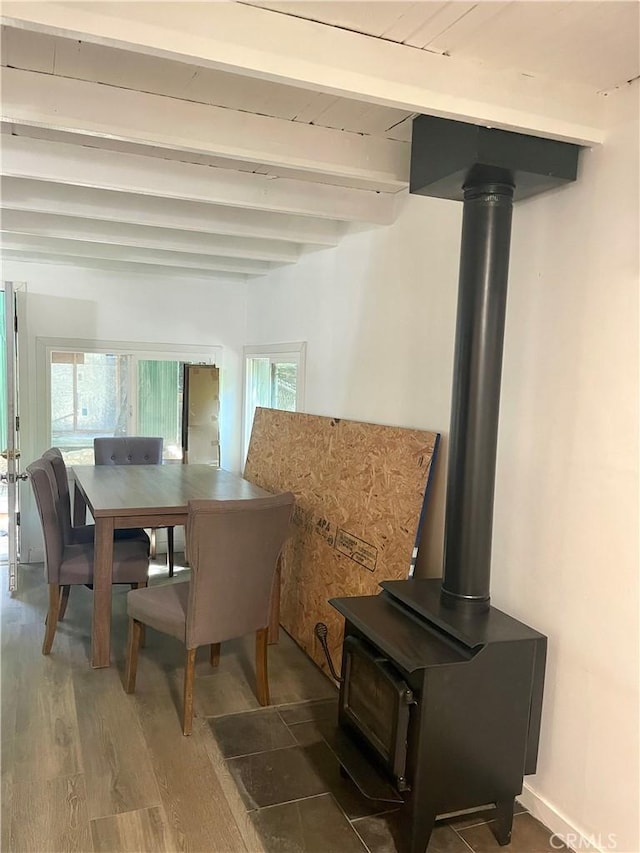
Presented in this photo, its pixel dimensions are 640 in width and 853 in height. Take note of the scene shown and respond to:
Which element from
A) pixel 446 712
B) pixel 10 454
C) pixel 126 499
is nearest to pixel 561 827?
pixel 446 712

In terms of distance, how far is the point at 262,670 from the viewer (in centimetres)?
303

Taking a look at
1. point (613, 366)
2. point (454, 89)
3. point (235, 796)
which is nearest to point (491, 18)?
point (454, 89)

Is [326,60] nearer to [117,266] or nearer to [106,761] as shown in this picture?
[106,761]

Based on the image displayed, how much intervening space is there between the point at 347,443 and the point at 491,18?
7.28 feet

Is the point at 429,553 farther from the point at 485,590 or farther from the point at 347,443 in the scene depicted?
the point at 347,443

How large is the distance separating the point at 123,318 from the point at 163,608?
312cm

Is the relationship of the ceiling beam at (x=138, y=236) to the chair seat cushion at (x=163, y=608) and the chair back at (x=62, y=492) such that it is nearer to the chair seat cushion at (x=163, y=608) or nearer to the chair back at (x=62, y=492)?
the chair back at (x=62, y=492)

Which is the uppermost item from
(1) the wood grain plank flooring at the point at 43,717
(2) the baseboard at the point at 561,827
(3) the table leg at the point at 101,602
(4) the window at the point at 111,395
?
(4) the window at the point at 111,395

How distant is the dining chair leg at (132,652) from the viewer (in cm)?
304

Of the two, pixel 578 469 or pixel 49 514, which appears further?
pixel 49 514

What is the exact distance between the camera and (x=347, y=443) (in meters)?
3.50

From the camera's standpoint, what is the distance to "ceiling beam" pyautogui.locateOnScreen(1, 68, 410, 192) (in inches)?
82.8

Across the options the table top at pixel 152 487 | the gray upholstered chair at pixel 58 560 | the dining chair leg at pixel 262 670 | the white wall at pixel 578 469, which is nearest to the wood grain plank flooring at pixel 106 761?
the dining chair leg at pixel 262 670

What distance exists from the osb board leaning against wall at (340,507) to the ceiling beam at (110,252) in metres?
1.39
